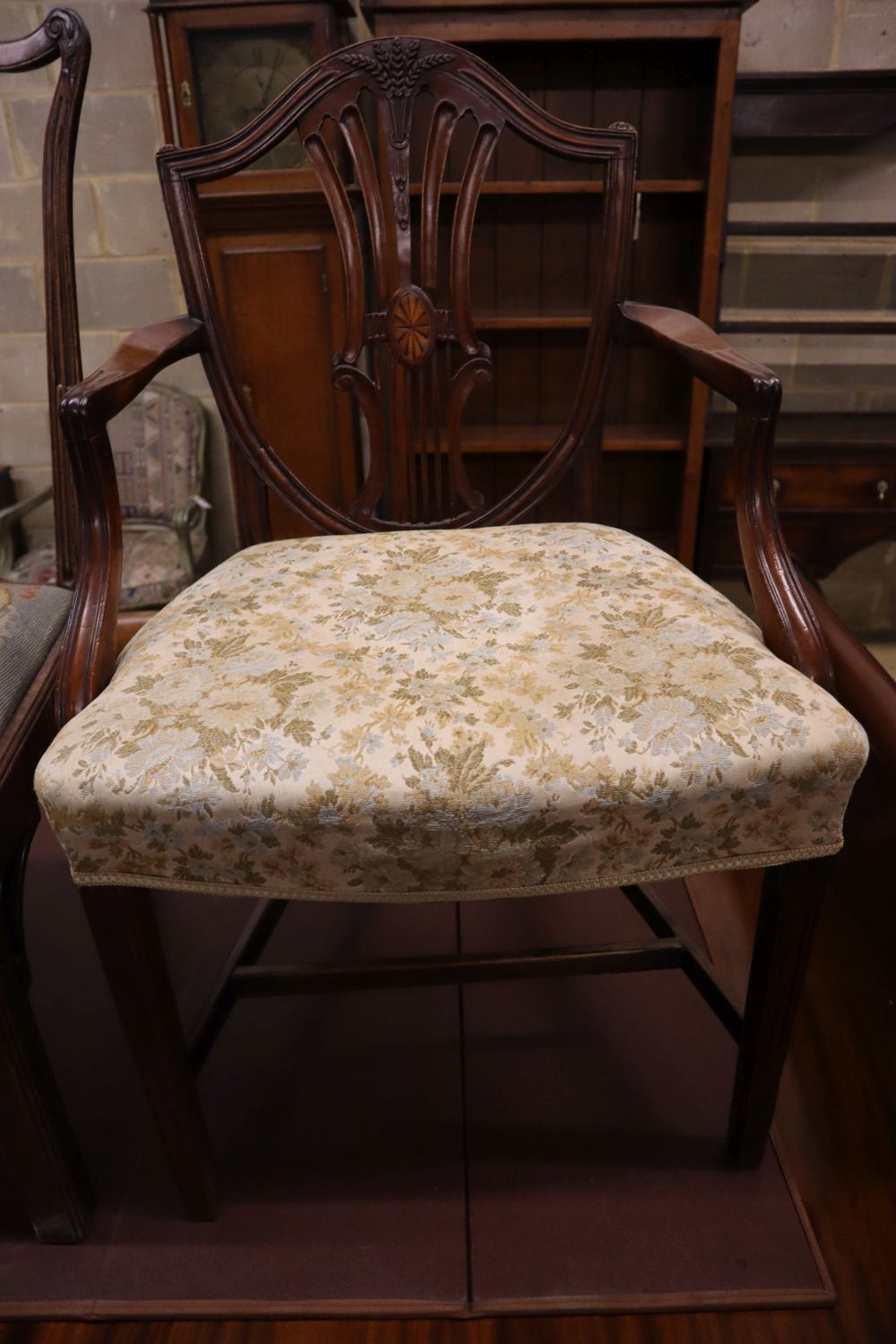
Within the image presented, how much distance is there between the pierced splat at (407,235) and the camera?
1019 millimetres

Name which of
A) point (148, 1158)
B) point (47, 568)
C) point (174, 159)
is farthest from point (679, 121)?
point (148, 1158)

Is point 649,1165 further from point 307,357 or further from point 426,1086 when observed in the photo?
point 307,357

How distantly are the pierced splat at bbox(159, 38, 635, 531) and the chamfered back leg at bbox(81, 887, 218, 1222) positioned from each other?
0.56 metres

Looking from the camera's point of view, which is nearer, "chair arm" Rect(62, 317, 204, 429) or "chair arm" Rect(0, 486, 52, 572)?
"chair arm" Rect(62, 317, 204, 429)

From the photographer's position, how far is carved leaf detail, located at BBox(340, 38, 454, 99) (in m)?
1.01

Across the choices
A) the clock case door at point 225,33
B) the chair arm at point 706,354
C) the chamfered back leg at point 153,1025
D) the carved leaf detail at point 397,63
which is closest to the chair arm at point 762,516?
the chair arm at point 706,354

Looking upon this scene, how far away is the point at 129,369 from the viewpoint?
2.72 ft

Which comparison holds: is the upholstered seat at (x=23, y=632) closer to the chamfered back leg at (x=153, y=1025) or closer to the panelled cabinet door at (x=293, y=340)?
the chamfered back leg at (x=153, y=1025)

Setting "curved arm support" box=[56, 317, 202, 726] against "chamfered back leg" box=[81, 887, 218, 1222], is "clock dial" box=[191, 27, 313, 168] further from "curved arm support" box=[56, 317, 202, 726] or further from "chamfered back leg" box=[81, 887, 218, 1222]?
"chamfered back leg" box=[81, 887, 218, 1222]

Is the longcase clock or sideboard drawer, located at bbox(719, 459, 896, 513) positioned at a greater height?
the longcase clock

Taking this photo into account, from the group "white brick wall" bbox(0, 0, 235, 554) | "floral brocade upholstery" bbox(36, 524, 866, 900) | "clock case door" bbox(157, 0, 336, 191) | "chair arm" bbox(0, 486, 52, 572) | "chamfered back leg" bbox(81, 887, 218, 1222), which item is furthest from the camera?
"chair arm" bbox(0, 486, 52, 572)

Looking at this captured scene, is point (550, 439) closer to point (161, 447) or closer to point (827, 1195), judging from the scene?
point (161, 447)

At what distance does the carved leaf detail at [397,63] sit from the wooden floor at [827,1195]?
1136 millimetres

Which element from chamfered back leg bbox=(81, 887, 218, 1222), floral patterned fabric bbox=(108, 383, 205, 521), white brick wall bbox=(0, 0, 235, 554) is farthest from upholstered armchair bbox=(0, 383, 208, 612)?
chamfered back leg bbox=(81, 887, 218, 1222)
